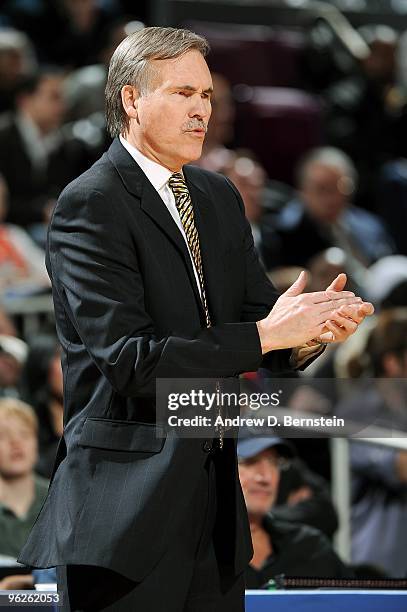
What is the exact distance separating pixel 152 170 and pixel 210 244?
0.55 feet

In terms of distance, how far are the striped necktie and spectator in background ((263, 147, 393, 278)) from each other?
13.0 ft

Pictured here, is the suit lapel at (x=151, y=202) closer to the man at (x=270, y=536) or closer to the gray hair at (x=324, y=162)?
the man at (x=270, y=536)

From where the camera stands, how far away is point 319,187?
6.70 metres

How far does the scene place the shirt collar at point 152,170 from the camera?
2.16 m

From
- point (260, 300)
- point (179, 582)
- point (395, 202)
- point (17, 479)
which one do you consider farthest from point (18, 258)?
point (179, 582)

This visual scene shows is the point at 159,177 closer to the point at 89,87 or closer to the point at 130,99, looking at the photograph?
the point at 130,99

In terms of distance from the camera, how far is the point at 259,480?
344 centimetres

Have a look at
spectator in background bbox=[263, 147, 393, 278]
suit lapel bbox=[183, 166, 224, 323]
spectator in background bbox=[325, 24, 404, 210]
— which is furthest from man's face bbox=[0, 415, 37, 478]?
spectator in background bbox=[325, 24, 404, 210]

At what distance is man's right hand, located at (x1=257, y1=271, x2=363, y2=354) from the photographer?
2006 mm

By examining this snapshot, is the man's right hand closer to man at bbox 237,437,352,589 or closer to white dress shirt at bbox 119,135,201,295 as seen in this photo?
white dress shirt at bbox 119,135,201,295

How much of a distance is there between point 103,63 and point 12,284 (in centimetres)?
231

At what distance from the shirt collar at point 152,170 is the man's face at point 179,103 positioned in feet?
0.17

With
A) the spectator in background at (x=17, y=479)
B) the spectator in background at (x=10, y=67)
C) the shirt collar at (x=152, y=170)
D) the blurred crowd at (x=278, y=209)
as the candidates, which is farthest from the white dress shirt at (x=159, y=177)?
the spectator in background at (x=10, y=67)

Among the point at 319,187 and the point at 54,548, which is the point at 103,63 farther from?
the point at 54,548
